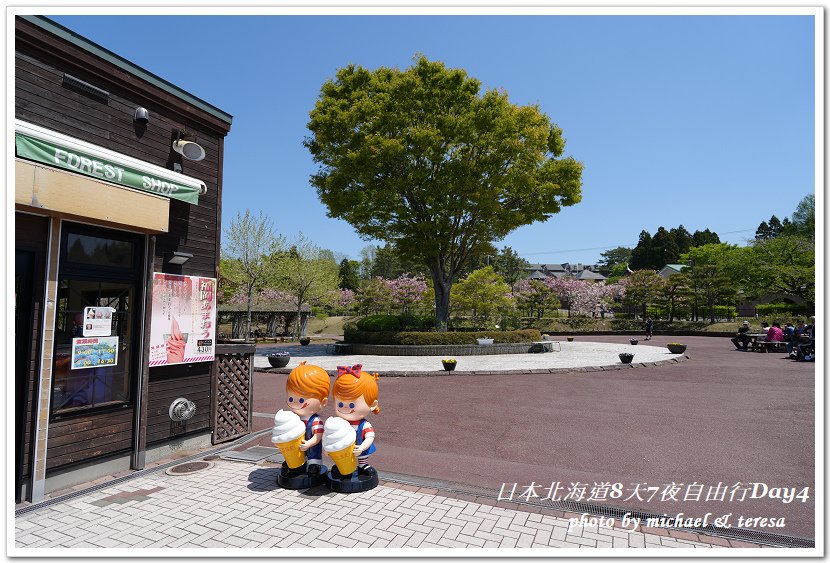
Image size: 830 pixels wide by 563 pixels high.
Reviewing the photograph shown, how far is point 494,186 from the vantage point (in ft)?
73.0

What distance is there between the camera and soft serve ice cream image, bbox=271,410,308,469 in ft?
16.8

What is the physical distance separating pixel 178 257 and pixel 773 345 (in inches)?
1008

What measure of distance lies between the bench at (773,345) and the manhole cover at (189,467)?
24.7 meters

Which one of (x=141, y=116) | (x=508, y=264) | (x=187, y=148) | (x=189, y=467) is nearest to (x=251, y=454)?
(x=189, y=467)

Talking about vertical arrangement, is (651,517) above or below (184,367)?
below

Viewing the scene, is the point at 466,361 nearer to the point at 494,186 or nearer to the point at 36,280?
the point at 494,186

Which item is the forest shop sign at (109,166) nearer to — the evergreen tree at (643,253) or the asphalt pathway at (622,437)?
the asphalt pathway at (622,437)

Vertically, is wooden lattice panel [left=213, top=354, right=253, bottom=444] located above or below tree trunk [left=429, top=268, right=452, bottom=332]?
below

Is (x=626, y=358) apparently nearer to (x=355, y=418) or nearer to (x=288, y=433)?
(x=355, y=418)

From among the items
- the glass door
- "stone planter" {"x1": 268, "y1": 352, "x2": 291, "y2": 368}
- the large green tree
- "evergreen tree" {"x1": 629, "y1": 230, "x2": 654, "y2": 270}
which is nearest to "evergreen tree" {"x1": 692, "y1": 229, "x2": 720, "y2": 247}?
"evergreen tree" {"x1": 629, "y1": 230, "x2": 654, "y2": 270}

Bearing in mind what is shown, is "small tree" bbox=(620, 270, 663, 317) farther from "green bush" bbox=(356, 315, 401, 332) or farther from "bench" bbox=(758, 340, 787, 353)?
"green bush" bbox=(356, 315, 401, 332)

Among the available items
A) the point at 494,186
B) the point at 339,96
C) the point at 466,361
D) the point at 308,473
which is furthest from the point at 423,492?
the point at 339,96

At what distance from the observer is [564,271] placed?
116375 mm

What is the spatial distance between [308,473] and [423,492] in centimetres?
141
